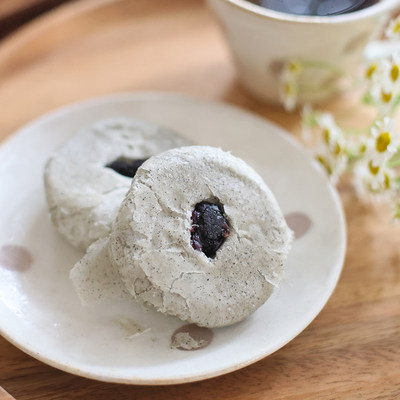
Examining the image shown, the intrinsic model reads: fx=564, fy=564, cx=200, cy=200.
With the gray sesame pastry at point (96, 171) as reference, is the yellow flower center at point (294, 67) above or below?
below

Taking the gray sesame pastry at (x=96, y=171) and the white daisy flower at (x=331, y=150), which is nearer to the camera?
the gray sesame pastry at (x=96, y=171)


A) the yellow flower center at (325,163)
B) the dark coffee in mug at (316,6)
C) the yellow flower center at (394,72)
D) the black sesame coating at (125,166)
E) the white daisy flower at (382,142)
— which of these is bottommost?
the yellow flower center at (325,163)

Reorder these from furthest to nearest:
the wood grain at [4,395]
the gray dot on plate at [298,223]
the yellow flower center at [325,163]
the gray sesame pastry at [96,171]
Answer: the yellow flower center at [325,163] → the gray dot on plate at [298,223] → the gray sesame pastry at [96,171] → the wood grain at [4,395]

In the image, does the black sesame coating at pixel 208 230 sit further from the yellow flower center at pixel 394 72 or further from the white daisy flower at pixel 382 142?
the yellow flower center at pixel 394 72

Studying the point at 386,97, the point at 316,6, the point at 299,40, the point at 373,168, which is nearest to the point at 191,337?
the point at 373,168

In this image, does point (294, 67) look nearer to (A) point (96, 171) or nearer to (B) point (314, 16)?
(B) point (314, 16)

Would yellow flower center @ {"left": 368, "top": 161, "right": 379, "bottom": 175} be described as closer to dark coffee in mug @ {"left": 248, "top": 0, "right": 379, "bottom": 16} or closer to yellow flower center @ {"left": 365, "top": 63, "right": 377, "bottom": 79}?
yellow flower center @ {"left": 365, "top": 63, "right": 377, "bottom": 79}

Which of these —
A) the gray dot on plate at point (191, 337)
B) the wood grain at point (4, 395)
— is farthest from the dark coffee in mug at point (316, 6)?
the wood grain at point (4, 395)

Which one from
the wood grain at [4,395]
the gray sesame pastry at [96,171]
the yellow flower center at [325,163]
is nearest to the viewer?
the wood grain at [4,395]
